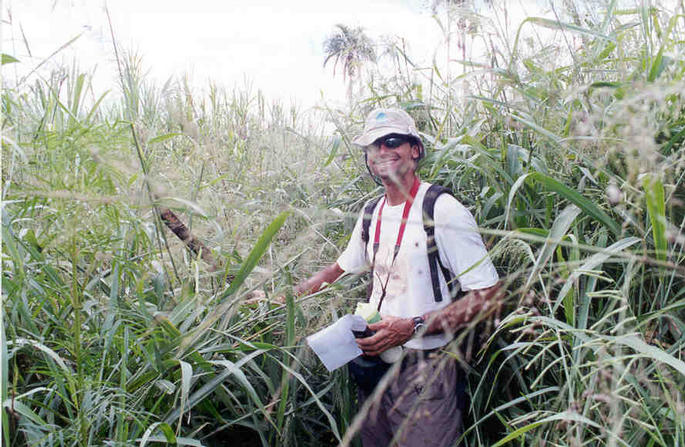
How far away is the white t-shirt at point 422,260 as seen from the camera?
171 centimetres

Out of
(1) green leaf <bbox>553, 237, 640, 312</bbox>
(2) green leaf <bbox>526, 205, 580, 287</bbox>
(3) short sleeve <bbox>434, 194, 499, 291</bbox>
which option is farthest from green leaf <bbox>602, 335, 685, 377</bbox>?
(3) short sleeve <bbox>434, 194, 499, 291</bbox>

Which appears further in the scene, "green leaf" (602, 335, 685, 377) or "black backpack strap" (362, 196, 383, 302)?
"black backpack strap" (362, 196, 383, 302)

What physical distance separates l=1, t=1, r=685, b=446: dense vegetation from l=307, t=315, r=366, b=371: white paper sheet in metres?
0.09

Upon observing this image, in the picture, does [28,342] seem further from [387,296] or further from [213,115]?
[213,115]

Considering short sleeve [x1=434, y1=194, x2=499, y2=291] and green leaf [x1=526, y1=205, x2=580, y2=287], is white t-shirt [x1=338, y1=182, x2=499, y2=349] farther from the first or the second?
green leaf [x1=526, y1=205, x2=580, y2=287]

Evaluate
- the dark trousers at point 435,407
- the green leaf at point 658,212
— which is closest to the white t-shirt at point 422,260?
the dark trousers at point 435,407

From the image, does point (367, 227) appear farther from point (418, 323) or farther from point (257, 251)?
point (257, 251)

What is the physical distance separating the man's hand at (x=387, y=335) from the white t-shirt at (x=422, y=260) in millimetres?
78

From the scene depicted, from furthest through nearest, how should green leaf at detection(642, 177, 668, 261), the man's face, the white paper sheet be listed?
the man's face, the white paper sheet, green leaf at detection(642, 177, 668, 261)

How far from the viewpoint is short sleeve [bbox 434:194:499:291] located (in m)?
1.64

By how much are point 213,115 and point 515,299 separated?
274 centimetres

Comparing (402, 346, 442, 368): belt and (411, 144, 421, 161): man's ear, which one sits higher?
(411, 144, 421, 161): man's ear

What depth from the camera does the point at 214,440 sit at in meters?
1.66

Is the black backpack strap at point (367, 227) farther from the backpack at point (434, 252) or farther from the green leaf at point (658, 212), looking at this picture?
the green leaf at point (658, 212)
